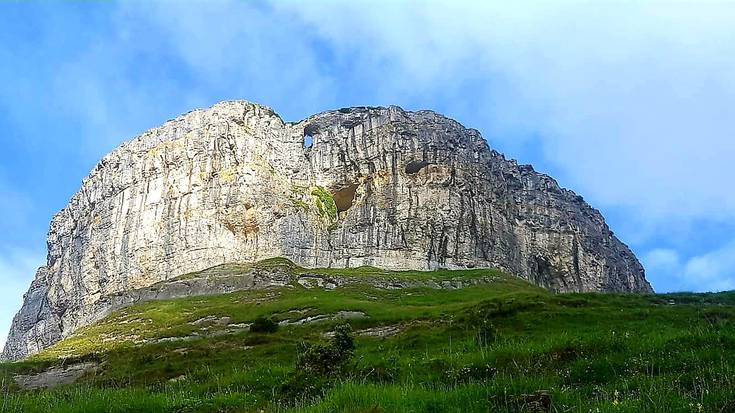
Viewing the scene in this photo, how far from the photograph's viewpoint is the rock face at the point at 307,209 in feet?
475

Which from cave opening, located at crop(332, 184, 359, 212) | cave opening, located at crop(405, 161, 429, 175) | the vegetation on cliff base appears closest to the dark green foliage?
the vegetation on cliff base

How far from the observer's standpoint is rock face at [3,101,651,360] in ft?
475

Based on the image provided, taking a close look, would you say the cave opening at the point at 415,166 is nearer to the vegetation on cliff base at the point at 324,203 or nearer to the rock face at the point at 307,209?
the rock face at the point at 307,209

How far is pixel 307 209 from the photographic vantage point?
151750 mm

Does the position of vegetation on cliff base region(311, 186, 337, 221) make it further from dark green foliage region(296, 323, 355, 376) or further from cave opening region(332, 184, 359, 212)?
dark green foliage region(296, 323, 355, 376)

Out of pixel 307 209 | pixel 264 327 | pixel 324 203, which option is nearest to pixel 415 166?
pixel 324 203

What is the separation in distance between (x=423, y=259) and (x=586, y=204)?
67.7 metres

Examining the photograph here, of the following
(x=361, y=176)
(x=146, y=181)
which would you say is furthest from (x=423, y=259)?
(x=146, y=181)

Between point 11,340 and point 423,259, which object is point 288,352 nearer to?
point 423,259

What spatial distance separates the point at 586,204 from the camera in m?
190

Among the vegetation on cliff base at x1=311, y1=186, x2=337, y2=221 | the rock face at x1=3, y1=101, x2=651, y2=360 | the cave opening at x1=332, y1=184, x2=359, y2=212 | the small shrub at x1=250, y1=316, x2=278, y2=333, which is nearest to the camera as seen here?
the small shrub at x1=250, y1=316, x2=278, y2=333

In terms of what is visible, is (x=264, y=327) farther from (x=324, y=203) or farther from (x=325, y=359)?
(x=324, y=203)

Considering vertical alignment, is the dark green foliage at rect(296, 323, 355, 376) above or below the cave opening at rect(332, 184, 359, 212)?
below

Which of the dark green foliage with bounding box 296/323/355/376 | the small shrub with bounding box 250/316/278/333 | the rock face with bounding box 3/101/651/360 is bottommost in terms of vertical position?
the dark green foliage with bounding box 296/323/355/376
